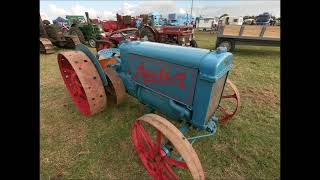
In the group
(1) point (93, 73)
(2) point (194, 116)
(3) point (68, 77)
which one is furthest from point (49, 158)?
(2) point (194, 116)

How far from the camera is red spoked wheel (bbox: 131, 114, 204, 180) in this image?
1641mm

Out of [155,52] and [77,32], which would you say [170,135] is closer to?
[155,52]

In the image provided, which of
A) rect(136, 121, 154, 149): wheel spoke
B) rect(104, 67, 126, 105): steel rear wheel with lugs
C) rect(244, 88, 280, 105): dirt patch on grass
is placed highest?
rect(104, 67, 126, 105): steel rear wheel with lugs

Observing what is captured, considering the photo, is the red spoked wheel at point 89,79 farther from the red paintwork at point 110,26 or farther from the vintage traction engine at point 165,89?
the red paintwork at point 110,26

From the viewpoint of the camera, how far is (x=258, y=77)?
578cm

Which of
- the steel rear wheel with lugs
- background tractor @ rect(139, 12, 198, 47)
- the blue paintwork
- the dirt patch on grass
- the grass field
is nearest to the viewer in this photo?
the blue paintwork

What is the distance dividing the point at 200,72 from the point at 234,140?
154 cm

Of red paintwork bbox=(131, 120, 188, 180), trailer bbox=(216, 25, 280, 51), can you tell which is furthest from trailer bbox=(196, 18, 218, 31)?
red paintwork bbox=(131, 120, 188, 180)

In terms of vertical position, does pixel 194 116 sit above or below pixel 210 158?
above

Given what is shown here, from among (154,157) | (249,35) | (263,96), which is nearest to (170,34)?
(249,35)

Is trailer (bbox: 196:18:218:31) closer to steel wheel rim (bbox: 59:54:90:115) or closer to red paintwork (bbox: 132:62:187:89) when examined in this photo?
steel wheel rim (bbox: 59:54:90:115)

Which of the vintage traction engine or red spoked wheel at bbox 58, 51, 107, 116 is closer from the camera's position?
the vintage traction engine

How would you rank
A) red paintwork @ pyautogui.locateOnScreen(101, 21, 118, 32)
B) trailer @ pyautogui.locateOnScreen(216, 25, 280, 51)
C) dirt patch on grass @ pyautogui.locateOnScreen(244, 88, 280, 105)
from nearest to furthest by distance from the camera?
1. dirt patch on grass @ pyautogui.locateOnScreen(244, 88, 280, 105)
2. trailer @ pyautogui.locateOnScreen(216, 25, 280, 51)
3. red paintwork @ pyautogui.locateOnScreen(101, 21, 118, 32)

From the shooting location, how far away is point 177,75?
2.21 metres
